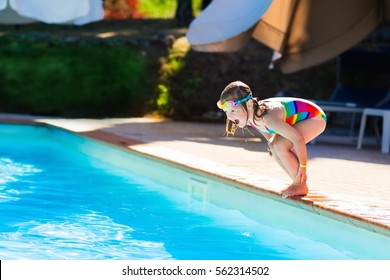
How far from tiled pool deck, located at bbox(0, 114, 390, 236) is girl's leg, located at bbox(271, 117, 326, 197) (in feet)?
0.24

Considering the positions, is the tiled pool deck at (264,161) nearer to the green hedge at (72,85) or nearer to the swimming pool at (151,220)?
the swimming pool at (151,220)

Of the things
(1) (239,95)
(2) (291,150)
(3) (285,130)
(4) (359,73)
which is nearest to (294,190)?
(2) (291,150)

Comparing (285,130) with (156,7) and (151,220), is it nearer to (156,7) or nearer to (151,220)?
(151,220)

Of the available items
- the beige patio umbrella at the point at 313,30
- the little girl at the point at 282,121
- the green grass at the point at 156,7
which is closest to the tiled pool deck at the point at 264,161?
the little girl at the point at 282,121

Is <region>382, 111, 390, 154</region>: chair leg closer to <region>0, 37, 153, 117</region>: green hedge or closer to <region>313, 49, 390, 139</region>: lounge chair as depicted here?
<region>313, 49, 390, 139</region>: lounge chair

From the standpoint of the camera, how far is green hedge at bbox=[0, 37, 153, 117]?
13875 millimetres

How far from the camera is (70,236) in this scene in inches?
210

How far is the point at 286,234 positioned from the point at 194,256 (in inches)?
30.4

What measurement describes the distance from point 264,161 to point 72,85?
22.4 feet

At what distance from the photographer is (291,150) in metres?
5.29

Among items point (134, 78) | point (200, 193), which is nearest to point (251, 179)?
point (200, 193)

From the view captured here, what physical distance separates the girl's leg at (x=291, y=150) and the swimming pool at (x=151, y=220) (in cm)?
13

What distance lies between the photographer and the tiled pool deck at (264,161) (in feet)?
16.6
